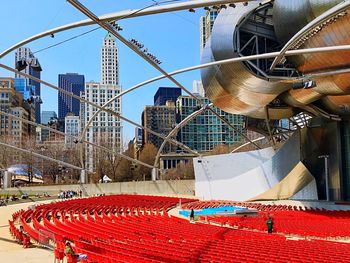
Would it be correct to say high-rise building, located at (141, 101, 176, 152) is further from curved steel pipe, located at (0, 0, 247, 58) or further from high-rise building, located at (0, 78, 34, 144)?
curved steel pipe, located at (0, 0, 247, 58)

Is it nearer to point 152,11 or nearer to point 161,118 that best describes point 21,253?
point 152,11

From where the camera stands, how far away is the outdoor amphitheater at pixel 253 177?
542 inches

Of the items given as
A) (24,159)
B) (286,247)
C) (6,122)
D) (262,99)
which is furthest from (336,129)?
(6,122)

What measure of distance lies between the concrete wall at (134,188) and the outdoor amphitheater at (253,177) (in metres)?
9.19

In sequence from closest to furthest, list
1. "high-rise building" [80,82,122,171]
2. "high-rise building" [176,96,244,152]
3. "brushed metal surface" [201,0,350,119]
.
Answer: "brushed metal surface" [201,0,350,119] < "high-rise building" [80,82,122,171] < "high-rise building" [176,96,244,152]

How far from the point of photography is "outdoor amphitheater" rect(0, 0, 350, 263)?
13.8 m

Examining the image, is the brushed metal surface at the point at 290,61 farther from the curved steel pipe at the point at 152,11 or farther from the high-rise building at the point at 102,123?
the high-rise building at the point at 102,123

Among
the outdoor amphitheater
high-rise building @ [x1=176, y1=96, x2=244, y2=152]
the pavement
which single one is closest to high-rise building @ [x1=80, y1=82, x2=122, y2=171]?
high-rise building @ [x1=176, y1=96, x2=244, y2=152]

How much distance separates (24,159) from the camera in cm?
9550

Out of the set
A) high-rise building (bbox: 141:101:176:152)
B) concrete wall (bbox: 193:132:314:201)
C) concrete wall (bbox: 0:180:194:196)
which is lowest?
concrete wall (bbox: 0:180:194:196)

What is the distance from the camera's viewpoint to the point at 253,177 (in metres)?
42.8

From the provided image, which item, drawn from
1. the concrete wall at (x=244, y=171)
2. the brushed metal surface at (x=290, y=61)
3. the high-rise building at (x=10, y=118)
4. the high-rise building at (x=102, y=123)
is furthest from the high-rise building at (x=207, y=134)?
the brushed metal surface at (x=290, y=61)

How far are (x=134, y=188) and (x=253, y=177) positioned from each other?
80.1ft

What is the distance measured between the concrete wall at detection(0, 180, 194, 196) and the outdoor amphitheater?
362 inches
